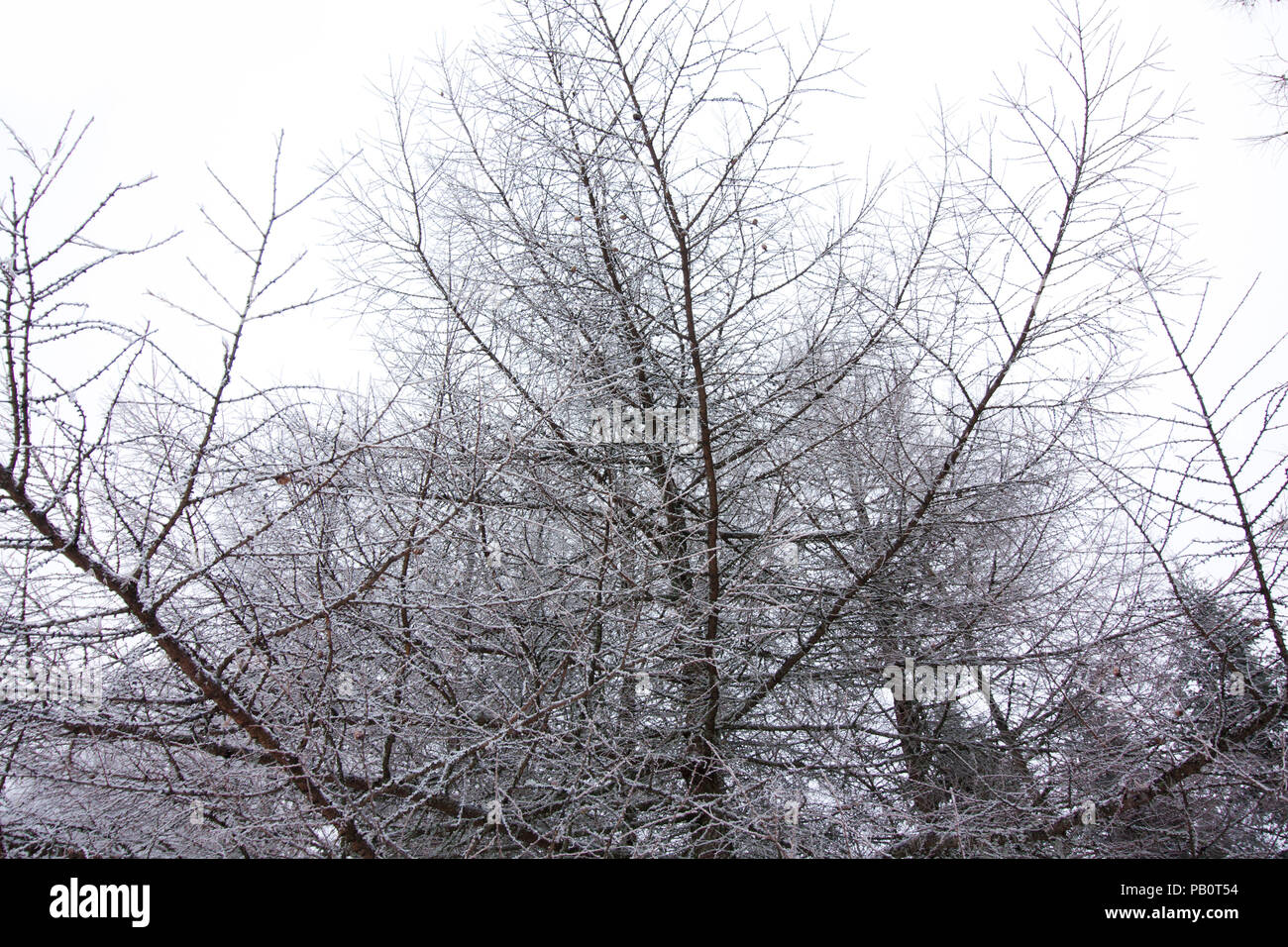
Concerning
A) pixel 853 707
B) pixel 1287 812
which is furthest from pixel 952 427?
pixel 1287 812

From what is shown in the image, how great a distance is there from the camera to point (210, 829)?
310 cm

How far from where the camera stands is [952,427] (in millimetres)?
4199

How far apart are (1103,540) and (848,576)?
1.38 m

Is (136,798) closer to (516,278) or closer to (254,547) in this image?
(254,547)

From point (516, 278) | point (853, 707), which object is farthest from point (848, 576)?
point (516, 278)

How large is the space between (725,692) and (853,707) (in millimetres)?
693

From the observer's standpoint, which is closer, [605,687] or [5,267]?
[5,267]

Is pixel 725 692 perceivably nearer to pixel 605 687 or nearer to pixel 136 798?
pixel 605 687

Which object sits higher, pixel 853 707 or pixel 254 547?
pixel 254 547
